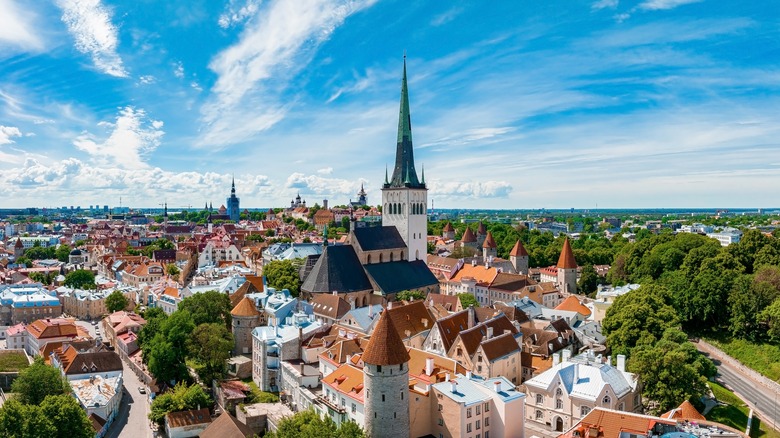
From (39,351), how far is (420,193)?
45.5m

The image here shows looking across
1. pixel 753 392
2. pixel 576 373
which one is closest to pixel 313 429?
pixel 576 373

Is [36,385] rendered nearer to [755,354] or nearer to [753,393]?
[753,393]

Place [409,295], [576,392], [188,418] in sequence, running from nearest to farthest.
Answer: [576,392]
[188,418]
[409,295]

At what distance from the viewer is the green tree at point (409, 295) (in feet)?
190

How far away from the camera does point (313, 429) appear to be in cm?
2736

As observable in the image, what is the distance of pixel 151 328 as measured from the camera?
5156 cm

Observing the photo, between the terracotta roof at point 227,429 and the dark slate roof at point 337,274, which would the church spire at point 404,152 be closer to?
the dark slate roof at point 337,274

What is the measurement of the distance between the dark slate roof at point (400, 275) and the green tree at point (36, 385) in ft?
100

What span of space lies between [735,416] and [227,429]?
3234 centimetres

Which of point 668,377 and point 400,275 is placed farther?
point 400,275

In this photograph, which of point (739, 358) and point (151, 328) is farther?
point (151, 328)

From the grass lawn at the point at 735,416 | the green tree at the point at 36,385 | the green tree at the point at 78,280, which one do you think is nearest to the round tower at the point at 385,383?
the grass lawn at the point at 735,416

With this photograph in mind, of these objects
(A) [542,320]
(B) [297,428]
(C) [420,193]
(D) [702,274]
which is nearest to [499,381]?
(B) [297,428]

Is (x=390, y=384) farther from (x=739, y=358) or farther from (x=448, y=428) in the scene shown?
(x=739, y=358)
